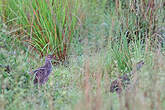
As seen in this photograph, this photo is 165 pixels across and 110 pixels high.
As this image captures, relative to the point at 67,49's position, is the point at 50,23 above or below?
above

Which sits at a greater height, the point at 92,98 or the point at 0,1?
the point at 0,1

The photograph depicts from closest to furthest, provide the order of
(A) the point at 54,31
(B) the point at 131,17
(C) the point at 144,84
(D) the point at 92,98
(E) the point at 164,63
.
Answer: (D) the point at 92,98 < (C) the point at 144,84 < (E) the point at 164,63 < (A) the point at 54,31 < (B) the point at 131,17

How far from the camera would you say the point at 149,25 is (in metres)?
6.75

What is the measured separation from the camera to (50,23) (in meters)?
6.18

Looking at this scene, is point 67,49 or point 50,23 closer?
point 50,23

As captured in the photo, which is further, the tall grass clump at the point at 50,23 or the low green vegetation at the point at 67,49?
the tall grass clump at the point at 50,23

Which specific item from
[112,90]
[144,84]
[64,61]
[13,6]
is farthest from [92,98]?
[13,6]

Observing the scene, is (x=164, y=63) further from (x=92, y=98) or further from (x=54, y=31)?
(x=54, y=31)

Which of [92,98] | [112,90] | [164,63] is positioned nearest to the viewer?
[92,98]

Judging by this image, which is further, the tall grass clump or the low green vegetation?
the tall grass clump

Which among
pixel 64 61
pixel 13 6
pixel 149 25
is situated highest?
pixel 13 6

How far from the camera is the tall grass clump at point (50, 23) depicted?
6164 millimetres

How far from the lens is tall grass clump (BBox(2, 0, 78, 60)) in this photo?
6.16m

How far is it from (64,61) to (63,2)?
118 cm
